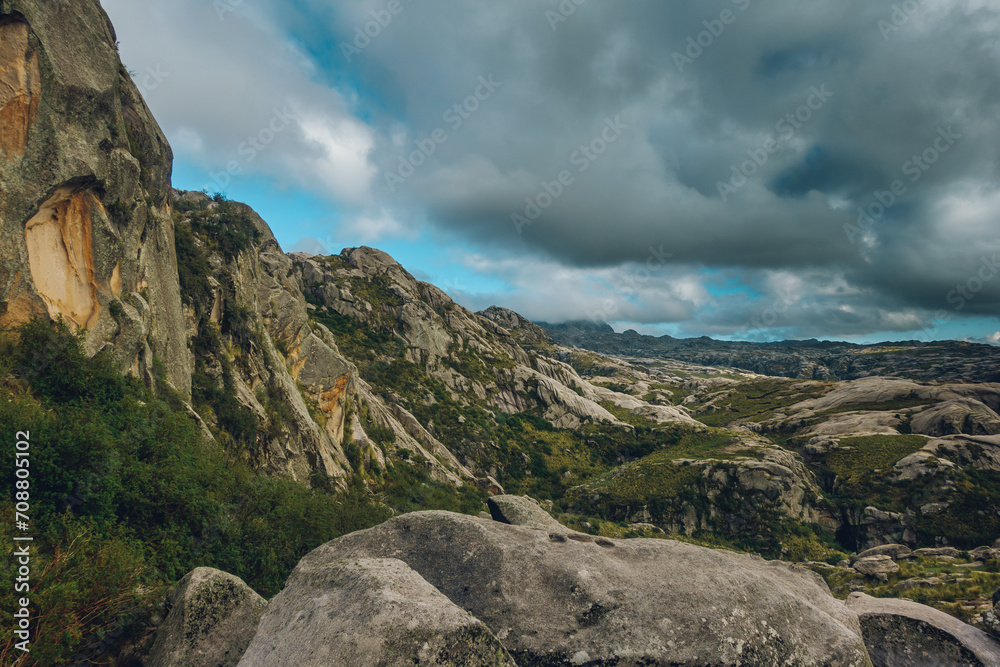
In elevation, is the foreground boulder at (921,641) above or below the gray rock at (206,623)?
below

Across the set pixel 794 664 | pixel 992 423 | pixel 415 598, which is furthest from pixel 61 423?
pixel 992 423

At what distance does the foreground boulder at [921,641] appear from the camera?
12.1m

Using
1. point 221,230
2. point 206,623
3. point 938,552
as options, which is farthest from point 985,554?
point 221,230

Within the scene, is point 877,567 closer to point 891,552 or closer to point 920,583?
point 920,583

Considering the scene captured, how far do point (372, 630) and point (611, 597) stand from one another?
7.63 metres

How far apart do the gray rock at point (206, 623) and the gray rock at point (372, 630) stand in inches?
85.0

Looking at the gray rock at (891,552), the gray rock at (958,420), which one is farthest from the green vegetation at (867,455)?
the gray rock at (891,552)

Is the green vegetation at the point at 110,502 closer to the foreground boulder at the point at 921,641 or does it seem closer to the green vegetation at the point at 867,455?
the foreground boulder at the point at 921,641

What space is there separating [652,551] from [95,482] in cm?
1957

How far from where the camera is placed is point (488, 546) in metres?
13.3

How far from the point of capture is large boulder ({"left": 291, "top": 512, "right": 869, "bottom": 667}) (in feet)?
34.3

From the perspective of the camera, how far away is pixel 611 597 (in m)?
11.6

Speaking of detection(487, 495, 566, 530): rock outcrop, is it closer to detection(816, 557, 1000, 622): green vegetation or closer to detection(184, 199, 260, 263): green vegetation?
detection(816, 557, 1000, 622): green vegetation

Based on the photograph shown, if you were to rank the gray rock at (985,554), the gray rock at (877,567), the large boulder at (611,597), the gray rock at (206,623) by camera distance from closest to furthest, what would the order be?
the gray rock at (206,623), the large boulder at (611,597), the gray rock at (877,567), the gray rock at (985,554)
